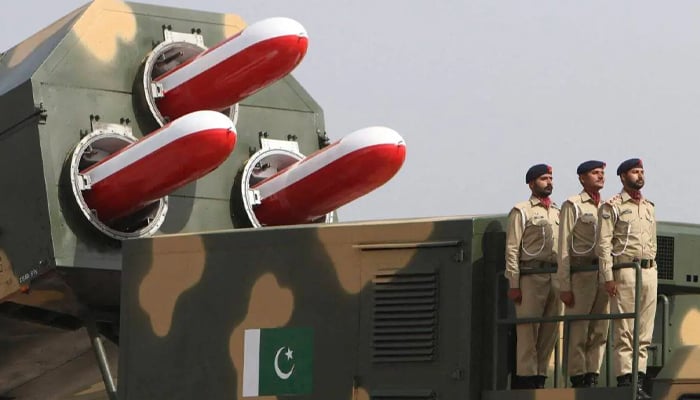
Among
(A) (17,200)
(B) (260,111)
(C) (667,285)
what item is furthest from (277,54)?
(C) (667,285)

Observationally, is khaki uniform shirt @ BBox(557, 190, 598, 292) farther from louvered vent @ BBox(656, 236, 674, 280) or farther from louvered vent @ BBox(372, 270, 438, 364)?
louvered vent @ BBox(372, 270, 438, 364)

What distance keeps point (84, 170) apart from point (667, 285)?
17.3 ft

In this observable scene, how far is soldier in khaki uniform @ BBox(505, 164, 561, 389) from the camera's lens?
9.39 metres

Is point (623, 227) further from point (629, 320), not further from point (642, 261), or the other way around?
point (629, 320)

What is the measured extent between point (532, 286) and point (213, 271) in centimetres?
227

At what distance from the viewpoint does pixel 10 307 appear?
13.1 metres

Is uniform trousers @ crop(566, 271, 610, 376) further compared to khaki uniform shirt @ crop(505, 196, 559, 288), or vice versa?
khaki uniform shirt @ crop(505, 196, 559, 288)

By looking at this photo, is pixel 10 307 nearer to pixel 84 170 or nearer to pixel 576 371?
pixel 84 170

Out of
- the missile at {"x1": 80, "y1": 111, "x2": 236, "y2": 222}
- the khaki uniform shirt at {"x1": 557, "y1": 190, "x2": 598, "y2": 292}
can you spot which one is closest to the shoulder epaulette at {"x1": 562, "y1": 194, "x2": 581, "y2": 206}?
the khaki uniform shirt at {"x1": 557, "y1": 190, "x2": 598, "y2": 292}

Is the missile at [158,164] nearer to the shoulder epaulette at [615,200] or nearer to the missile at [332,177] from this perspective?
the missile at [332,177]

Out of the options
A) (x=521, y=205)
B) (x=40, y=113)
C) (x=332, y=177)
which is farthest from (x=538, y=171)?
(x=40, y=113)

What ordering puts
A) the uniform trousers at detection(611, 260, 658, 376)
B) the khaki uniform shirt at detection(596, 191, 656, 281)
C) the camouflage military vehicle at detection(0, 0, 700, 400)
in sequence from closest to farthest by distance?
the uniform trousers at detection(611, 260, 658, 376) < the khaki uniform shirt at detection(596, 191, 656, 281) < the camouflage military vehicle at detection(0, 0, 700, 400)

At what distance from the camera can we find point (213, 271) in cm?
1053

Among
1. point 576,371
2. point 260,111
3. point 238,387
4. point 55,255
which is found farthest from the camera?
point 260,111
